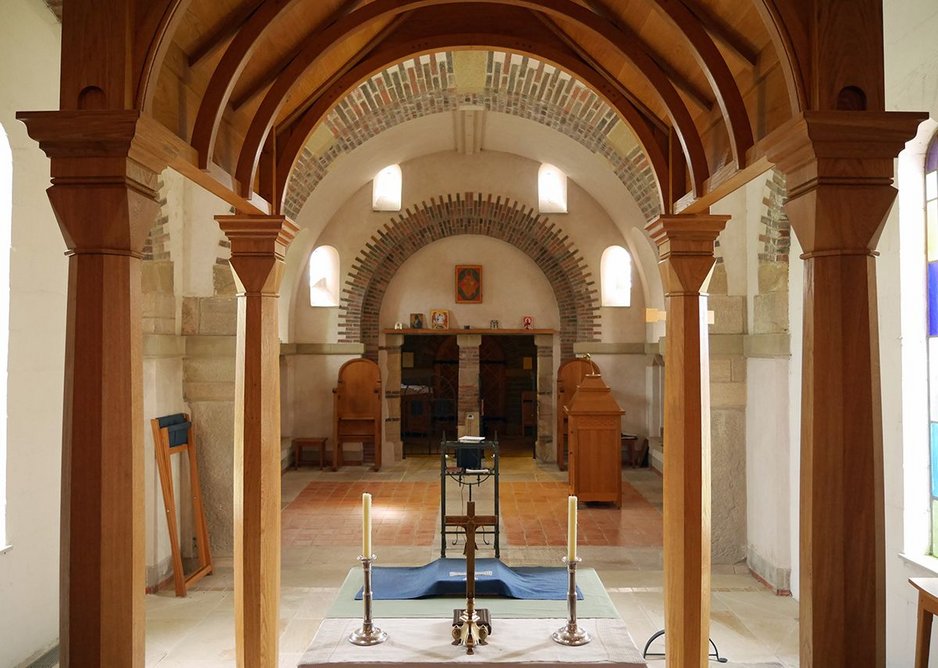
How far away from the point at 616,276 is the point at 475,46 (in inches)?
352

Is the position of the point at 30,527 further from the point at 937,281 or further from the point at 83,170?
the point at 937,281

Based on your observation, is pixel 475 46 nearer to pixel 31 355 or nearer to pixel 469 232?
pixel 31 355

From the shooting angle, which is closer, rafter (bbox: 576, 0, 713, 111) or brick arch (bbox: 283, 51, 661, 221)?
rafter (bbox: 576, 0, 713, 111)

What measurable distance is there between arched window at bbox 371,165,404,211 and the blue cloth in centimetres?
827

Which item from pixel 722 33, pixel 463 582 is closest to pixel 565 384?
pixel 463 582

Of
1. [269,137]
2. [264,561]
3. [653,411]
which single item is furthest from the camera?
[653,411]

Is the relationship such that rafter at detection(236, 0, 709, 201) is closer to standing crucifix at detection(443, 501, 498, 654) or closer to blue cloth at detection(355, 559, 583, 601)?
standing crucifix at detection(443, 501, 498, 654)

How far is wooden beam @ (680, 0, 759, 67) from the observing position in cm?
287

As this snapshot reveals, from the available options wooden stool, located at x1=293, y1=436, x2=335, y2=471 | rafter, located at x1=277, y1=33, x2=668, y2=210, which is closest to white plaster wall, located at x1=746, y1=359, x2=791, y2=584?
rafter, located at x1=277, y1=33, x2=668, y2=210

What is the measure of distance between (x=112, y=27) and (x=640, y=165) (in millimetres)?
6016

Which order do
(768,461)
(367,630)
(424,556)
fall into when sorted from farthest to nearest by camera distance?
(424,556)
(768,461)
(367,630)

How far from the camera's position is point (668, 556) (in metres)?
3.47

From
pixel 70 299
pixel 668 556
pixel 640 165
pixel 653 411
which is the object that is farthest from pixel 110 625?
Result: pixel 653 411

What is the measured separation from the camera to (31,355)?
472 centimetres
